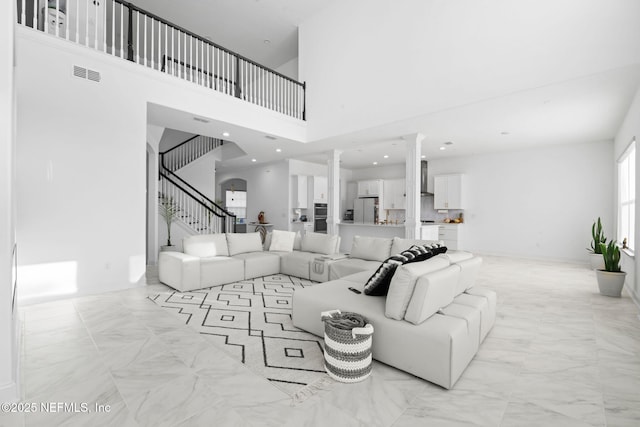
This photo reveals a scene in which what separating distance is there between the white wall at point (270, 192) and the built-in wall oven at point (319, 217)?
2.95 feet

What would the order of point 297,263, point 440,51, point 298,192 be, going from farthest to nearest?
point 298,192, point 297,263, point 440,51

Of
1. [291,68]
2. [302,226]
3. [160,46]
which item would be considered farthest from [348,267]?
[291,68]

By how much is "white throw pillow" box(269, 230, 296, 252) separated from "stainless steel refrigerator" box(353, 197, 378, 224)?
5.19m

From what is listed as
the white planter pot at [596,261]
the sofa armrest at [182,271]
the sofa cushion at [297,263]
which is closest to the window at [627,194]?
the white planter pot at [596,261]

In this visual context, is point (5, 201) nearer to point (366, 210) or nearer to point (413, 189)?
point (413, 189)

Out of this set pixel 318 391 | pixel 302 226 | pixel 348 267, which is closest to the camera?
pixel 318 391

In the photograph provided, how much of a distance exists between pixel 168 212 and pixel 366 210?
248 inches

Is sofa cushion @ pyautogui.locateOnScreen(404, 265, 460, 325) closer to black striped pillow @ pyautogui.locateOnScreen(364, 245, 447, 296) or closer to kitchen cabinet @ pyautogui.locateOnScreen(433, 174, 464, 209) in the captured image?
black striped pillow @ pyautogui.locateOnScreen(364, 245, 447, 296)

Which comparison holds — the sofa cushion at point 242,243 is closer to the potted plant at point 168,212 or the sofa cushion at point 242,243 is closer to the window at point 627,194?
the potted plant at point 168,212

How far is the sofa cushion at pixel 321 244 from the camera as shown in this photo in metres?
5.66

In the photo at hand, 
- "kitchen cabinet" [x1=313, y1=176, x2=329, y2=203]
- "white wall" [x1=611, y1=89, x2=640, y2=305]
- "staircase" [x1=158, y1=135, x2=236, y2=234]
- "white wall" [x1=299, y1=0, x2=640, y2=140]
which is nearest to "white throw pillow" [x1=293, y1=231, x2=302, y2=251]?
"white wall" [x1=299, y1=0, x2=640, y2=140]

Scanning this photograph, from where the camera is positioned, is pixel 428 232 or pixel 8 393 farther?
Answer: pixel 428 232

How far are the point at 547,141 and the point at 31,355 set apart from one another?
9.21m

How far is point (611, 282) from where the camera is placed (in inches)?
172
